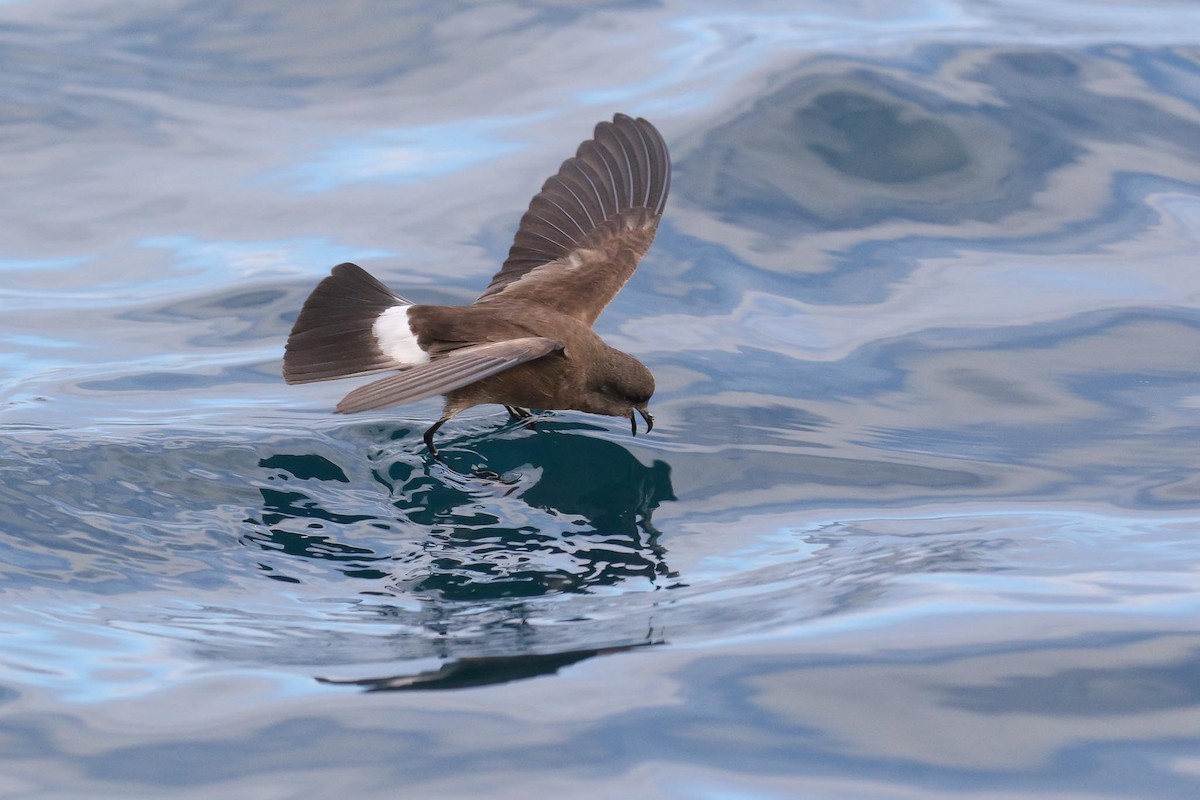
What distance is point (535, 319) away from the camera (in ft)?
19.5

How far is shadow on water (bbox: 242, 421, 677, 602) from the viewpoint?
15.0 ft

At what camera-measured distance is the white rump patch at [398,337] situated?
18.3ft

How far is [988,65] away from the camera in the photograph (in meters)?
8.70

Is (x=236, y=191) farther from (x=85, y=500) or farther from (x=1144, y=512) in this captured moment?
(x=1144, y=512)

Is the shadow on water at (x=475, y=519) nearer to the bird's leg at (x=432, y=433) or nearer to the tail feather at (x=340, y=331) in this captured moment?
the bird's leg at (x=432, y=433)

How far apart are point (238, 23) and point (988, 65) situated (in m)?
4.89

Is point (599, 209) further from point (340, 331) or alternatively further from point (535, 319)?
point (340, 331)

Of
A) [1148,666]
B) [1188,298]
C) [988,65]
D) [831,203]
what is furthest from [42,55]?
[1148,666]

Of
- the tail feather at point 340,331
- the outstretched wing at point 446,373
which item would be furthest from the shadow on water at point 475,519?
the outstretched wing at point 446,373

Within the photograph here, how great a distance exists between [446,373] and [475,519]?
2.06 feet

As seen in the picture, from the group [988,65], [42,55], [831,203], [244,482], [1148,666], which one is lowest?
[1148,666]

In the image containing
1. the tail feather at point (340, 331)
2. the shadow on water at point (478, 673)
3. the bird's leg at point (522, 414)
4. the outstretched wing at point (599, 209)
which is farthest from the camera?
the outstretched wing at point (599, 209)

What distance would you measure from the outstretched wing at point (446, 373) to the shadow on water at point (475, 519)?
1.67ft

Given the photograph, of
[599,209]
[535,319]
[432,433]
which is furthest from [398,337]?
[599,209]
